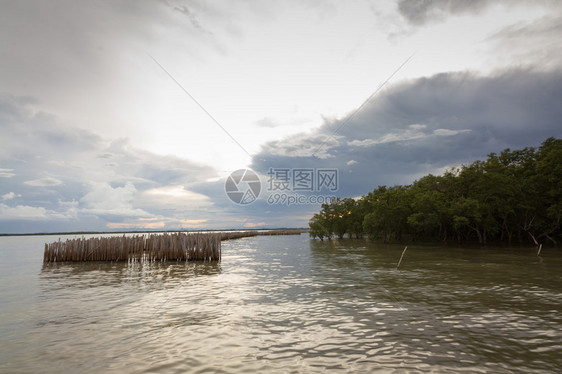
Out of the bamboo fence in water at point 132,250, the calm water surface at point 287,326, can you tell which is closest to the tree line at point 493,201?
the calm water surface at point 287,326

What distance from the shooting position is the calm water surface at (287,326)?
6.65 metres

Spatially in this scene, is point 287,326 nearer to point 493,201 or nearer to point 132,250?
point 132,250

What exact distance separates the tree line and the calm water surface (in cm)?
2844

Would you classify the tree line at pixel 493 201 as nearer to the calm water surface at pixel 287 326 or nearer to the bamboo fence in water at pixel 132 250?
the calm water surface at pixel 287 326

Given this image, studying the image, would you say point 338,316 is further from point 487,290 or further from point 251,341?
point 487,290

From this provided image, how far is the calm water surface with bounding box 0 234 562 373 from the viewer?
6.65m

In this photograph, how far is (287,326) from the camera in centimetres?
909

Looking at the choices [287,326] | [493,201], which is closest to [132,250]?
[287,326]

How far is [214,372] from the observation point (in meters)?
6.25

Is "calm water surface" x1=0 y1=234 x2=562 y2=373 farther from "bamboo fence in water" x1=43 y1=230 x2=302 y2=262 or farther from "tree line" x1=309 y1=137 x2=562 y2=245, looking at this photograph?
"tree line" x1=309 y1=137 x2=562 y2=245

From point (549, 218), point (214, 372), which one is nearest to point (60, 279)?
point (214, 372)

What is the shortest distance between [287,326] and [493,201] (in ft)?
151

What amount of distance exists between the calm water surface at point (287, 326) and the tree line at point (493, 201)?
28.4 m

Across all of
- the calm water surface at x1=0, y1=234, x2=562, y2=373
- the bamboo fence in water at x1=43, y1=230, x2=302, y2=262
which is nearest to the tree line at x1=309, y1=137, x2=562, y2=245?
the calm water surface at x1=0, y1=234, x2=562, y2=373
